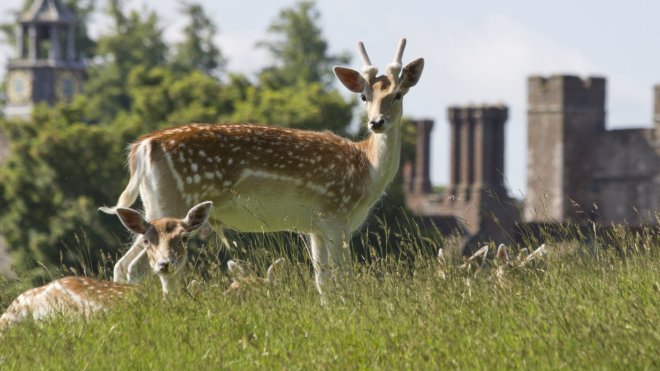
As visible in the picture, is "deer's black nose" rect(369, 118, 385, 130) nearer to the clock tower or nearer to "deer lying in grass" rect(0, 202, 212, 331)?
"deer lying in grass" rect(0, 202, 212, 331)

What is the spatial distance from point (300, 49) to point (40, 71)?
18346 mm

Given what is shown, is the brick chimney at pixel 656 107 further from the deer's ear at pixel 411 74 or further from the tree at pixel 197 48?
the deer's ear at pixel 411 74

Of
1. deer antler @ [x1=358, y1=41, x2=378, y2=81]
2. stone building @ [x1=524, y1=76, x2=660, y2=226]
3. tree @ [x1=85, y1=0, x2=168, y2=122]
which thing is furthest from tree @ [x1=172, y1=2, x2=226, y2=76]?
deer antler @ [x1=358, y1=41, x2=378, y2=81]

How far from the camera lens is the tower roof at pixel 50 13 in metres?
103

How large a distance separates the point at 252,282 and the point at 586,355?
8.20 ft

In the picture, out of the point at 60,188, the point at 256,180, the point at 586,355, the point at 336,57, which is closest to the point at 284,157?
the point at 256,180

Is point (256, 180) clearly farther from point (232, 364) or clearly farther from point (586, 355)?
point (586, 355)

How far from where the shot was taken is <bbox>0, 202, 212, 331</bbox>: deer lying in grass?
37.4 ft

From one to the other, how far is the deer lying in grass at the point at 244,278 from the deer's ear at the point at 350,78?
173 cm

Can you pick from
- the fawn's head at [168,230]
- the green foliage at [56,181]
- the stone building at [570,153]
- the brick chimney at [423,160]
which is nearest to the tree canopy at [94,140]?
the green foliage at [56,181]

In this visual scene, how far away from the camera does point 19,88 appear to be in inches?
4309

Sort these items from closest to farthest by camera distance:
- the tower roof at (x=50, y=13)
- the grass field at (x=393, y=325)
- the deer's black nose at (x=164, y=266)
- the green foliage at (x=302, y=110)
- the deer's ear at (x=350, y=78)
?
1. the grass field at (x=393, y=325)
2. the deer's black nose at (x=164, y=266)
3. the deer's ear at (x=350, y=78)
4. the green foliage at (x=302, y=110)
5. the tower roof at (x=50, y=13)

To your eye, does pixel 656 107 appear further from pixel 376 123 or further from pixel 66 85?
pixel 376 123

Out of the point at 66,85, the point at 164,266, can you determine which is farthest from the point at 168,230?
the point at 66,85
